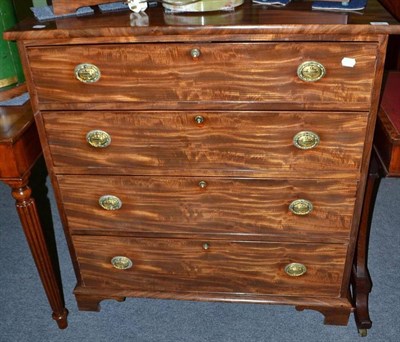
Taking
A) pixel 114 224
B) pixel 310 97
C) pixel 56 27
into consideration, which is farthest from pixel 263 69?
pixel 114 224

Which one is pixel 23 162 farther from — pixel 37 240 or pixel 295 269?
pixel 295 269

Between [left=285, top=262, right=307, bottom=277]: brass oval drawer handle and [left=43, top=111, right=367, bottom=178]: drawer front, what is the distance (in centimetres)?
37

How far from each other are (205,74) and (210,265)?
719mm

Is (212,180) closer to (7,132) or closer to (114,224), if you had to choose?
(114,224)

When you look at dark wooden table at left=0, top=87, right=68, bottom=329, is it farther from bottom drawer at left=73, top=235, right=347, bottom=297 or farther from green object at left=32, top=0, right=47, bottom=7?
green object at left=32, top=0, right=47, bottom=7

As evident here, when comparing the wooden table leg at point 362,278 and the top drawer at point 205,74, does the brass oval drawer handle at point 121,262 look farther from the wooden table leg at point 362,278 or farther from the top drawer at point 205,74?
the wooden table leg at point 362,278

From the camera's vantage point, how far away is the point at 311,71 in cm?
132

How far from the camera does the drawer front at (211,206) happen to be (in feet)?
5.13

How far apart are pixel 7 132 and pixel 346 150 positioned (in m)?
0.98

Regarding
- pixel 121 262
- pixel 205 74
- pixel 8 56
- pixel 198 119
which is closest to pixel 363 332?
pixel 121 262

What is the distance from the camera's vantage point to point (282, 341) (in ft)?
5.96

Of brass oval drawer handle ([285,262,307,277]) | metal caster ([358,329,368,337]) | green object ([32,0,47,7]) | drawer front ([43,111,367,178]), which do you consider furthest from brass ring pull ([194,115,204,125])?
metal caster ([358,329,368,337])

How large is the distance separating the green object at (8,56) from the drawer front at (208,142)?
27 cm

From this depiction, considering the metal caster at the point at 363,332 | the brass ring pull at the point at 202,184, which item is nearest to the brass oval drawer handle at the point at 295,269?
the metal caster at the point at 363,332
